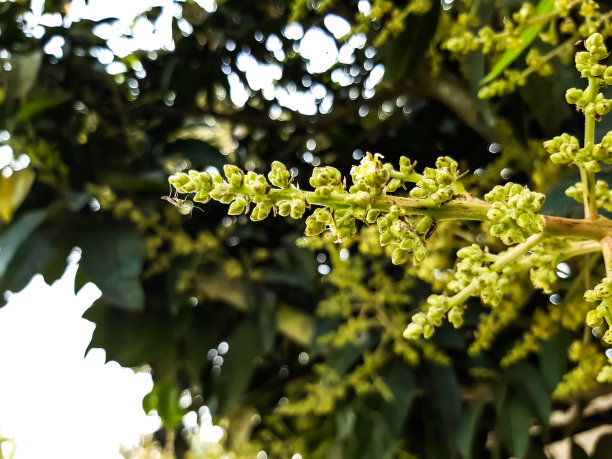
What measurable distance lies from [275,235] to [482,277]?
2.59 feet

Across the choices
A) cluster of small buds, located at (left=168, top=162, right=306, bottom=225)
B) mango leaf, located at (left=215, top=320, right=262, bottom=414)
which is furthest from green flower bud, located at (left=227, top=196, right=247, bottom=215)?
mango leaf, located at (left=215, top=320, right=262, bottom=414)

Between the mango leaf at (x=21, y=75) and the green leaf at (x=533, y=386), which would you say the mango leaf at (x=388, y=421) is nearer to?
the green leaf at (x=533, y=386)

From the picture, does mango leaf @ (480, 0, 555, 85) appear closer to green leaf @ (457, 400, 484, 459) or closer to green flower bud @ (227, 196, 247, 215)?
green flower bud @ (227, 196, 247, 215)

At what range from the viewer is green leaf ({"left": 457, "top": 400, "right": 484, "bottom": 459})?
756 millimetres

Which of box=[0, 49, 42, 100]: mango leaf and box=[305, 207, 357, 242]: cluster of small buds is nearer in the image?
box=[305, 207, 357, 242]: cluster of small buds

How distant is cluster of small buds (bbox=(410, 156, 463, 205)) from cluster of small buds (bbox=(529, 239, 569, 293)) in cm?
7

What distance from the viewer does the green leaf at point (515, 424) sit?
731 millimetres

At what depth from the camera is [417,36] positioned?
72 centimetres

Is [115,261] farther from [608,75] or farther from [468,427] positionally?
[608,75]

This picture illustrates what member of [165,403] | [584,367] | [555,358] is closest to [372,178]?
[584,367]

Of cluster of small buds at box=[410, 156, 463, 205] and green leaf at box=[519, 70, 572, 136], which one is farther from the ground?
cluster of small buds at box=[410, 156, 463, 205]

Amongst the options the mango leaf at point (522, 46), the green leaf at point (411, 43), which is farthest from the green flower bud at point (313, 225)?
→ the green leaf at point (411, 43)

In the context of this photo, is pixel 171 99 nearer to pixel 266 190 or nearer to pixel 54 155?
pixel 54 155

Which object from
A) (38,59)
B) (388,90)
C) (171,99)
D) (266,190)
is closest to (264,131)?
(171,99)
